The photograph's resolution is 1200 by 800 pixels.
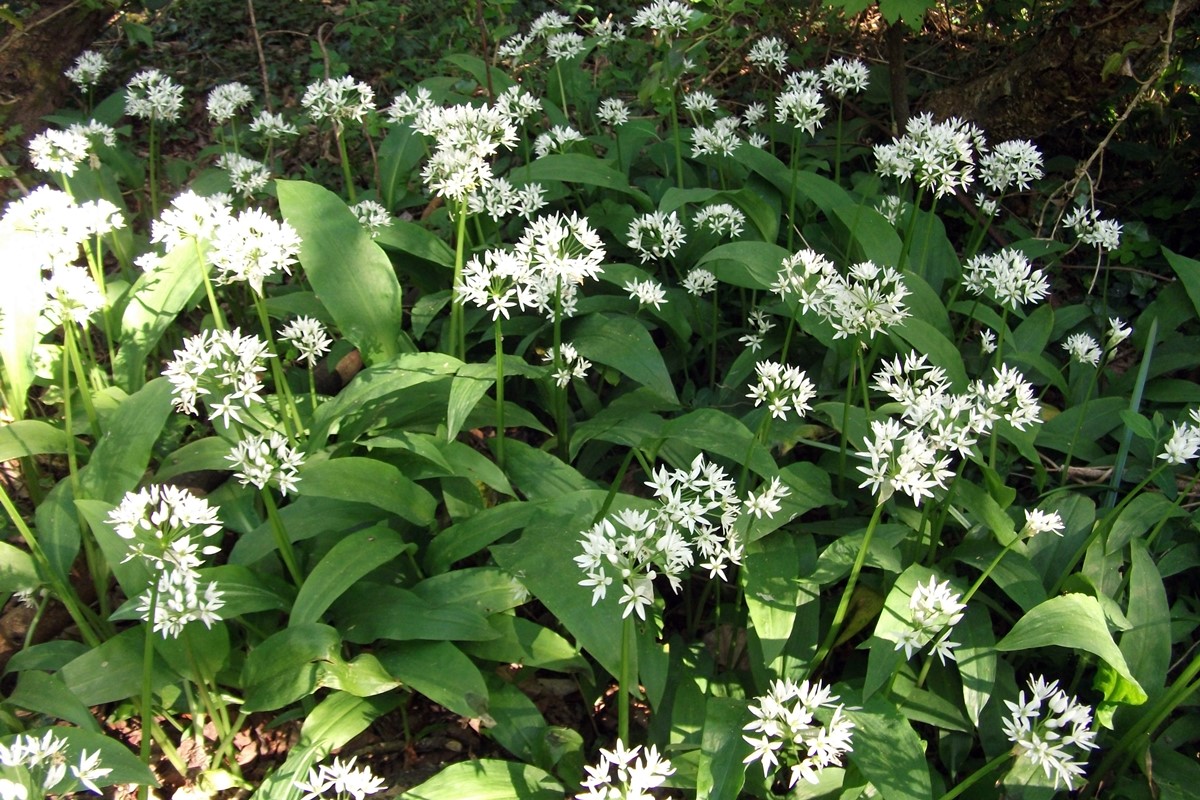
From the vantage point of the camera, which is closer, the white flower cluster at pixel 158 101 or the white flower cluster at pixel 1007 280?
the white flower cluster at pixel 1007 280

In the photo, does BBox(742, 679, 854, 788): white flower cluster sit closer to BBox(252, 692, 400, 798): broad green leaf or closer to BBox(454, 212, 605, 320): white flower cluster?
BBox(252, 692, 400, 798): broad green leaf

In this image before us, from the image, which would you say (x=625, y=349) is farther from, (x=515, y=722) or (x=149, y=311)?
(x=149, y=311)

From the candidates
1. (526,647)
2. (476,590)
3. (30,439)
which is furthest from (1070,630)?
(30,439)

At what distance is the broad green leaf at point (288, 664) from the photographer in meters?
2.25

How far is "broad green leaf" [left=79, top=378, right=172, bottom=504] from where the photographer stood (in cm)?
272

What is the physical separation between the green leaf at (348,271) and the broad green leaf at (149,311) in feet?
1.41

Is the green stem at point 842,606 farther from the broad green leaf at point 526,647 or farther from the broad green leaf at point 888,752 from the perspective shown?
the broad green leaf at point 526,647

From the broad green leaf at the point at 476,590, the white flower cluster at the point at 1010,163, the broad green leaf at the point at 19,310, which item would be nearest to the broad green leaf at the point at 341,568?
the broad green leaf at the point at 476,590

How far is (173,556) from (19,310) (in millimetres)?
1662

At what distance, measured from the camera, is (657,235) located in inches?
140

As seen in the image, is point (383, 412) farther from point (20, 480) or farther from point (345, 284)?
point (20, 480)

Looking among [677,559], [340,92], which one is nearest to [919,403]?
[677,559]

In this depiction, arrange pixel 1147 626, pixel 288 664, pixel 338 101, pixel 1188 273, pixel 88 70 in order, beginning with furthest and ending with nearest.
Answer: pixel 88 70 → pixel 338 101 → pixel 1188 273 → pixel 1147 626 → pixel 288 664

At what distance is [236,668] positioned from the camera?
2480 mm
